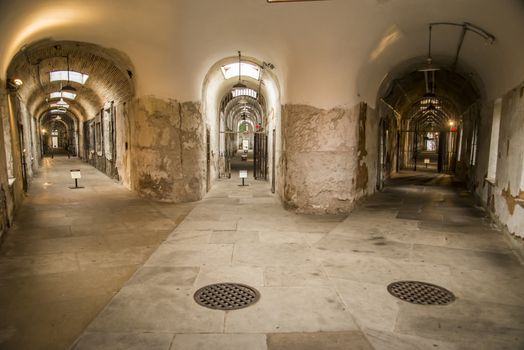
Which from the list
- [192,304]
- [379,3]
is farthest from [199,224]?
[379,3]

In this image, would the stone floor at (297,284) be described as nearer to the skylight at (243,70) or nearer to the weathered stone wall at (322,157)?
the weathered stone wall at (322,157)

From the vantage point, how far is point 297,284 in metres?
4.11

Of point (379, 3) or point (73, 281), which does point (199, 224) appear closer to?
point (73, 281)

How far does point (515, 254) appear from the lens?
5328 millimetres

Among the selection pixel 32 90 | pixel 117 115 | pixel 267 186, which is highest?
pixel 32 90

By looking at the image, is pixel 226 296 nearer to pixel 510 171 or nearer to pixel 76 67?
pixel 510 171

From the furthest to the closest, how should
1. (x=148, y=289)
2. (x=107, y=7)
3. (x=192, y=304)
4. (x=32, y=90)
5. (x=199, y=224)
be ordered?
(x=32, y=90)
(x=199, y=224)
(x=107, y=7)
(x=148, y=289)
(x=192, y=304)

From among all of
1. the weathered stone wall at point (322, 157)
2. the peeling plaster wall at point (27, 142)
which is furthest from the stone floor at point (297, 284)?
the peeling plaster wall at point (27, 142)

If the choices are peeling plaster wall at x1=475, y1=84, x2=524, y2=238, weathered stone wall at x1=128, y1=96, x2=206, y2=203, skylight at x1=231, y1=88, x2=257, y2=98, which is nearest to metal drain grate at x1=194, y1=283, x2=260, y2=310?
peeling plaster wall at x1=475, y1=84, x2=524, y2=238

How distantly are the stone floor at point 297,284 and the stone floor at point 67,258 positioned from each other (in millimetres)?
32

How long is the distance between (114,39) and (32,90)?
29.6ft

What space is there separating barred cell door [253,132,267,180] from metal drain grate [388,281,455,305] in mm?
11163

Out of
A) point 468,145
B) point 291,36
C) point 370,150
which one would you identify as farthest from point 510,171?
point 468,145

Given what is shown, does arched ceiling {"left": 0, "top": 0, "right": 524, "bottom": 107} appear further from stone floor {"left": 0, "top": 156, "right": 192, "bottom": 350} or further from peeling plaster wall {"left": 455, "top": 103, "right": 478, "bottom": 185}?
peeling plaster wall {"left": 455, "top": 103, "right": 478, "bottom": 185}
